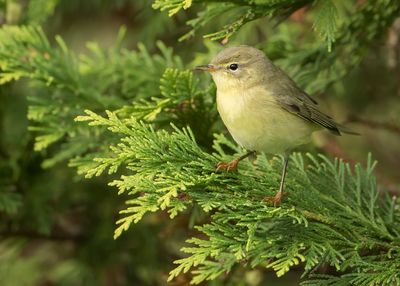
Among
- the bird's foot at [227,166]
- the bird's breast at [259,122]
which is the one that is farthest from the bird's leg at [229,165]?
the bird's breast at [259,122]

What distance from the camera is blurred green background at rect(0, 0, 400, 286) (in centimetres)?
428

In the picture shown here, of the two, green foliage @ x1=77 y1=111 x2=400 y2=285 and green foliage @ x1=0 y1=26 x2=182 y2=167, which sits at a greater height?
green foliage @ x1=0 y1=26 x2=182 y2=167

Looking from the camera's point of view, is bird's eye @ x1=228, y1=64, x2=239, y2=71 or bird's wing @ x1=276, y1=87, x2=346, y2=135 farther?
bird's eye @ x1=228, y1=64, x2=239, y2=71

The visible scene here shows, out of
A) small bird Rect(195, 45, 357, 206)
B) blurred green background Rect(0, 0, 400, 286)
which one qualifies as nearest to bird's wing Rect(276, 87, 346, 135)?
small bird Rect(195, 45, 357, 206)

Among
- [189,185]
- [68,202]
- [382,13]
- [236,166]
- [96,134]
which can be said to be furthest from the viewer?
[68,202]

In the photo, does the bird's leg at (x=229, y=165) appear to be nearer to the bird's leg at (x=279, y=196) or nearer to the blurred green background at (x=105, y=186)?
the bird's leg at (x=279, y=196)

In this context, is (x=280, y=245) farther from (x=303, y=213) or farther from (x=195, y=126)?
(x=195, y=126)

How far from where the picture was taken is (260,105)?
3.51m

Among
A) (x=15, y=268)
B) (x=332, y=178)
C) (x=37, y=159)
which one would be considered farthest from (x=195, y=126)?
(x=15, y=268)

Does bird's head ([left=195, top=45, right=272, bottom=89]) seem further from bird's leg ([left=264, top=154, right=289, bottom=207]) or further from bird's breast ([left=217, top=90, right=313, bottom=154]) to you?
bird's leg ([left=264, top=154, right=289, bottom=207])

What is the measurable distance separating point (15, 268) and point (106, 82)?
6.25 ft

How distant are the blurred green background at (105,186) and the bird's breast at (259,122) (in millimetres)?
319

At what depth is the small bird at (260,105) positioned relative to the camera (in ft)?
11.2

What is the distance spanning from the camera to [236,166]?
10.4 feet
